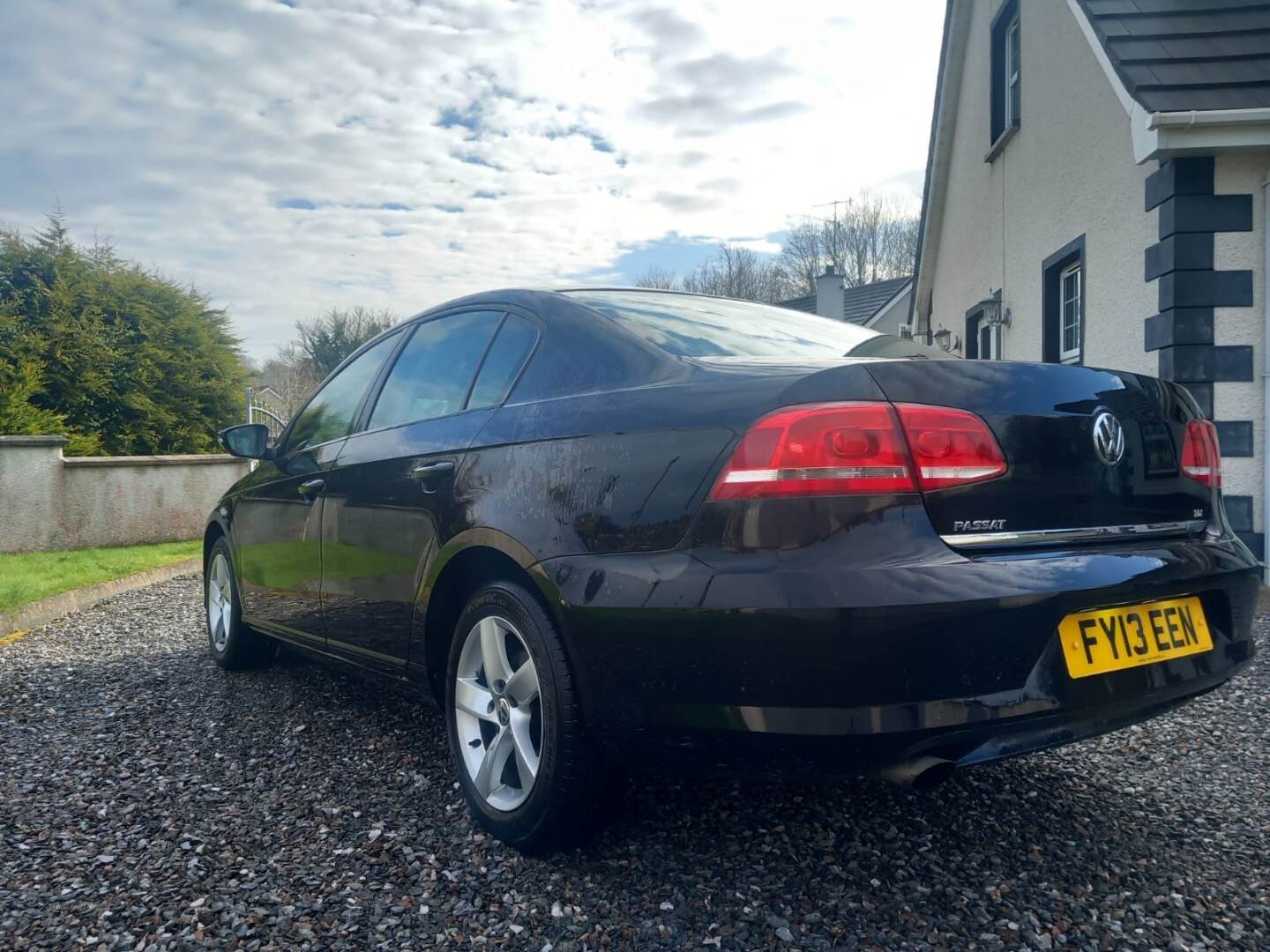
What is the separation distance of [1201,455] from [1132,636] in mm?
708

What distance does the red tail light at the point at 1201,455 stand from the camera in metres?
2.58

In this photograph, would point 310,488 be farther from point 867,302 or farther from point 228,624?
point 867,302

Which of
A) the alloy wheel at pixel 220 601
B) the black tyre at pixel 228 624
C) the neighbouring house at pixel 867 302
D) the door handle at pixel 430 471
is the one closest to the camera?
the door handle at pixel 430 471

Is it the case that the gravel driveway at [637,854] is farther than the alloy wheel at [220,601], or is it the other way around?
the alloy wheel at [220,601]

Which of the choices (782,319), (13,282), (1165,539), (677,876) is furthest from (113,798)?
(13,282)

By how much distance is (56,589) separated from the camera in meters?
7.11

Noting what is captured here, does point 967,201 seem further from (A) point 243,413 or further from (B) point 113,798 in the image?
(B) point 113,798

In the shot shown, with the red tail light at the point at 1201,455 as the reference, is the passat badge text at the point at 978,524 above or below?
below

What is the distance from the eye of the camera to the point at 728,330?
2.96 m

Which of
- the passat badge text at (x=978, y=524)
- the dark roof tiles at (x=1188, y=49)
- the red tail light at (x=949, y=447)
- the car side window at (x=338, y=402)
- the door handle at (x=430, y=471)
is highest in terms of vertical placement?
the dark roof tiles at (x=1188, y=49)

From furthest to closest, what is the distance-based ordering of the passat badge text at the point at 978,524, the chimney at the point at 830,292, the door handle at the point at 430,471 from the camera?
1. the chimney at the point at 830,292
2. the door handle at the point at 430,471
3. the passat badge text at the point at 978,524

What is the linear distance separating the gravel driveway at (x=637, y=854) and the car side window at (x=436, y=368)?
119cm

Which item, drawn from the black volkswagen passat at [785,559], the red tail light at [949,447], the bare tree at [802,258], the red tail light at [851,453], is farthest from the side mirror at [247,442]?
the bare tree at [802,258]

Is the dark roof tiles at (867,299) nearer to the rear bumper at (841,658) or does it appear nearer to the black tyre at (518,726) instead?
the black tyre at (518,726)
